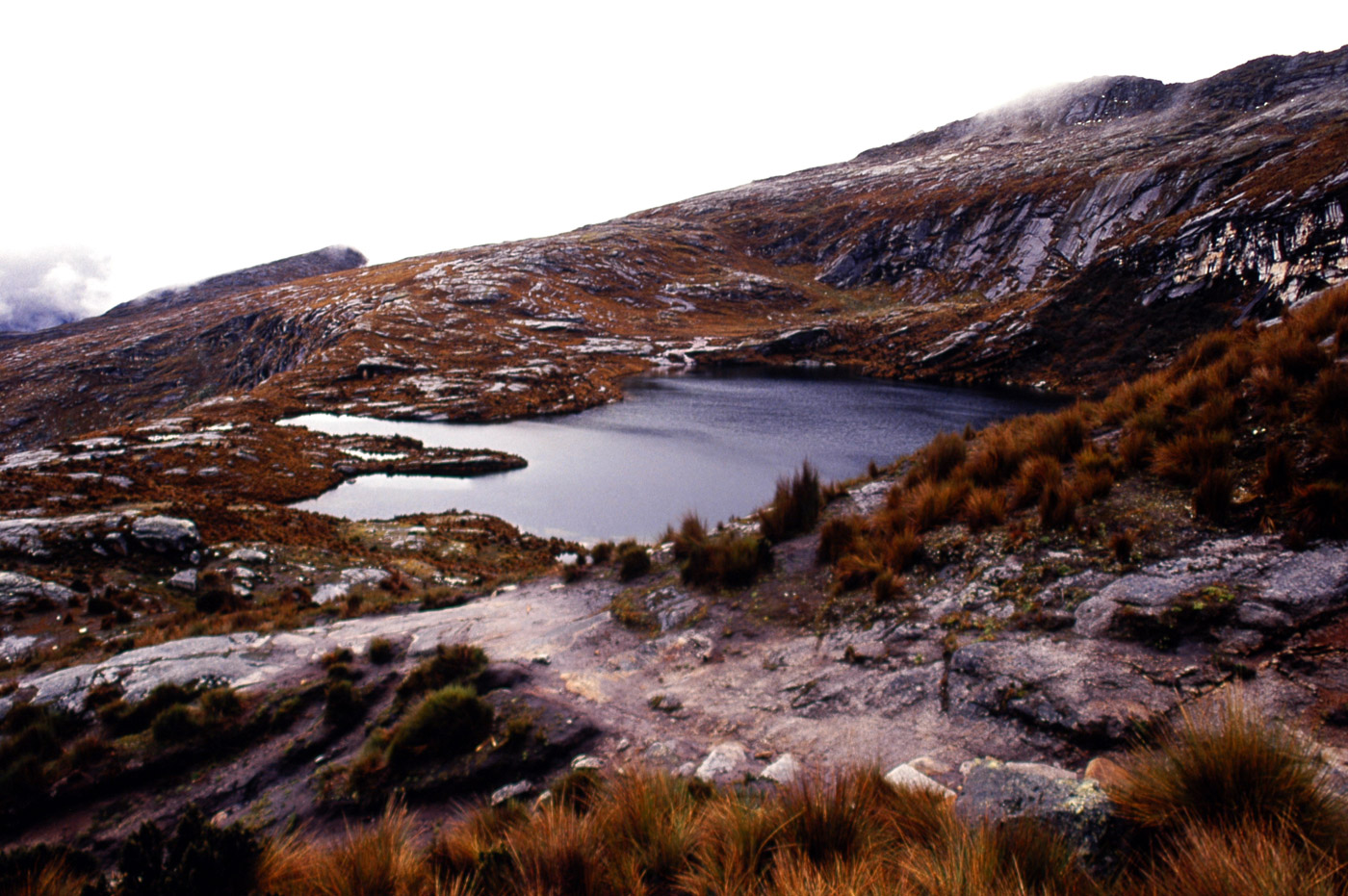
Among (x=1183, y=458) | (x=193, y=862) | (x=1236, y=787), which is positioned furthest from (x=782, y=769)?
(x=1183, y=458)

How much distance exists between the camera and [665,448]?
2908cm

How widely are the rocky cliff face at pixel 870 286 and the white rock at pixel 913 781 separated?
38.2 meters

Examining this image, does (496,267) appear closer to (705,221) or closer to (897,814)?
(705,221)

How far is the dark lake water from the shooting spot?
69.9 feet

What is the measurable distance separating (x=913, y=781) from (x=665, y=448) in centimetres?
2563

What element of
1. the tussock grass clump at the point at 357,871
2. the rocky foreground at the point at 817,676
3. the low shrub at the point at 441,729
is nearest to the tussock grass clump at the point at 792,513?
the rocky foreground at the point at 817,676

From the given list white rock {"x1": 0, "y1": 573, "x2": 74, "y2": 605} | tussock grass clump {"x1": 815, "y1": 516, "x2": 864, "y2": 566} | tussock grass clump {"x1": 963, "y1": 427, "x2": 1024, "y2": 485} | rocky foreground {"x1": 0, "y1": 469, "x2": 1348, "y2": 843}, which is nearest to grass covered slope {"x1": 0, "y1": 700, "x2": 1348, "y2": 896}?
rocky foreground {"x1": 0, "y1": 469, "x2": 1348, "y2": 843}

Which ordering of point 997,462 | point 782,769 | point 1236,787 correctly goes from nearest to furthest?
point 1236,787 < point 782,769 < point 997,462

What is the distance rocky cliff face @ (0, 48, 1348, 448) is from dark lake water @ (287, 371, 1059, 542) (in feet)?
21.3

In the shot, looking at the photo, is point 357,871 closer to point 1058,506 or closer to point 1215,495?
point 1058,506

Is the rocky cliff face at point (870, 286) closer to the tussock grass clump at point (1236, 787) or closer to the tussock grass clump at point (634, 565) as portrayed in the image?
the tussock grass clump at point (634, 565)

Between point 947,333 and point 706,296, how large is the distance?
122 ft

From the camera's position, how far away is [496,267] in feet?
270

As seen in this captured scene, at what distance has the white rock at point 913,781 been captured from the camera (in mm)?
3344
